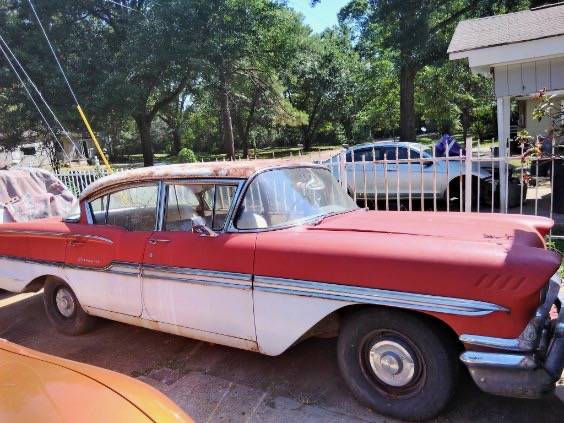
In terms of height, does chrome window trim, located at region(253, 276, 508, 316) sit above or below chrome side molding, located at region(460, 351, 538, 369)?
above

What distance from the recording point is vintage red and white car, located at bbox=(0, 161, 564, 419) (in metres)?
2.56

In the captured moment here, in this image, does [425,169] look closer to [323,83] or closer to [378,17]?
[378,17]

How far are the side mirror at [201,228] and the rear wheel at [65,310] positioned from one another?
186 cm

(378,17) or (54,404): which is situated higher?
(378,17)

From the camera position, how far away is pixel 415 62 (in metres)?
18.7

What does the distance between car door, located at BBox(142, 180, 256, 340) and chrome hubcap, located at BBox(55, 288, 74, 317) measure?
122cm

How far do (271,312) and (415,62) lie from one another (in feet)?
58.0

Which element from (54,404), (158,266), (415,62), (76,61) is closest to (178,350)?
(158,266)

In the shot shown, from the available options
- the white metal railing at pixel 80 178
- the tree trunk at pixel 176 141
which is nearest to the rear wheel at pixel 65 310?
the white metal railing at pixel 80 178

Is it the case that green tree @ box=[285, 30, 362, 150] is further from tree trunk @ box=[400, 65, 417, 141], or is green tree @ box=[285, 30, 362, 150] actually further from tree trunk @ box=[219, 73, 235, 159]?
tree trunk @ box=[400, 65, 417, 141]

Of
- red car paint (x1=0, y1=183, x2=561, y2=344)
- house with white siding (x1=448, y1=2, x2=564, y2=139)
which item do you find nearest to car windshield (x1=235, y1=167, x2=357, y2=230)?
red car paint (x1=0, y1=183, x2=561, y2=344)

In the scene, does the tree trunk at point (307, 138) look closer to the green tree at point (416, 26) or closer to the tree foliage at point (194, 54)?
the tree foliage at point (194, 54)

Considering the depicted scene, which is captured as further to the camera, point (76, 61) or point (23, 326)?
point (76, 61)

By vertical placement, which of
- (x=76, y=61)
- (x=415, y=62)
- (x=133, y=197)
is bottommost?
(x=133, y=197)
